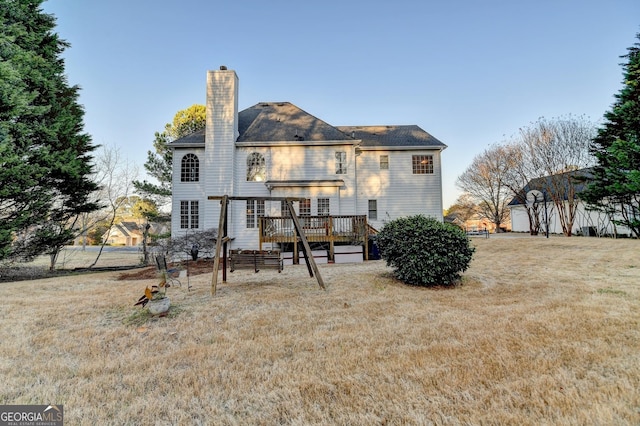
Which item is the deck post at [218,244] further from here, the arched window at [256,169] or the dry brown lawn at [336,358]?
the arched window at [256,169]

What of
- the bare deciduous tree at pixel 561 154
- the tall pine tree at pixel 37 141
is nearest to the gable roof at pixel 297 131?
the tall pine tree at pixel 37 141

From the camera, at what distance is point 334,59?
17.1 meters

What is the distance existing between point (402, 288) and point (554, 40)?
48.6 feet

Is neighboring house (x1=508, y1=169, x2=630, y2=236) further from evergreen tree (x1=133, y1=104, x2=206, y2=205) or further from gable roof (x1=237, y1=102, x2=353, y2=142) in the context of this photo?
evergreen tree (x1=133, y1=104, x2=206, y2=205)

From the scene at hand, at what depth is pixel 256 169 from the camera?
16.8 m

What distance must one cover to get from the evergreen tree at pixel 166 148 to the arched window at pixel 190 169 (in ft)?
24.8

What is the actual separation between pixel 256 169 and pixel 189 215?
487 centimetres

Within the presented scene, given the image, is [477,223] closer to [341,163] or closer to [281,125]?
[341,163]

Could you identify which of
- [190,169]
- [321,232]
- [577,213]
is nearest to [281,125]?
[190,169]

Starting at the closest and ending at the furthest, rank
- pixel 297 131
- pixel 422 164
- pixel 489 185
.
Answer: pixel 297 131, pixel 422 164, pixel 489 185

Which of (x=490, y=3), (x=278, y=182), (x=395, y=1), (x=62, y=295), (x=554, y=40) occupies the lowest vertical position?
(x=62, y=295)

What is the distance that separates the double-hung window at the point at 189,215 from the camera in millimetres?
16641

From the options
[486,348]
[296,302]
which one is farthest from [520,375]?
[296,302]

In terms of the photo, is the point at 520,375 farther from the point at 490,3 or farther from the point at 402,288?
the point at 490,3
